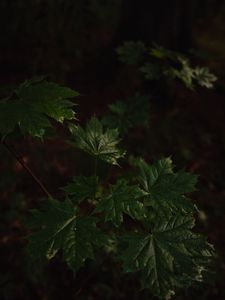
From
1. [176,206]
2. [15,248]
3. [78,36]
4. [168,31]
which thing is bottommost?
[15,248]

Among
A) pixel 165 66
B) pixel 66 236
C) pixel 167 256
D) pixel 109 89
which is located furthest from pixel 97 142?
pixel 109 89

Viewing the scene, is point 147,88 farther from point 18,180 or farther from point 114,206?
point 114,206

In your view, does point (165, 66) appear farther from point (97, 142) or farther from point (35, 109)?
point (35, 109)

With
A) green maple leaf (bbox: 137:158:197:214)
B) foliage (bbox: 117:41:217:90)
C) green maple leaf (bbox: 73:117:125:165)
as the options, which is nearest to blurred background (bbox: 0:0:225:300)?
foliage (bbox: 117:41:217:90)

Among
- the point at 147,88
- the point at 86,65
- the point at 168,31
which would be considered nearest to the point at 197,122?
the point at 147,88

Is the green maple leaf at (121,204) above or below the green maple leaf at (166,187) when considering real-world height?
below

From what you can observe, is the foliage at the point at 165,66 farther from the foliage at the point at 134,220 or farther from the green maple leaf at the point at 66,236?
the green maple leaf at the point at 66,236

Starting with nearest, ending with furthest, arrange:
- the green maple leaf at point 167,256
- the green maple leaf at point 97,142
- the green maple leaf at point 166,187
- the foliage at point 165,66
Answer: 1. the green maple leaf at point 167,256
2. the green maple leaf at point 166,187
3. the green maple leaf at point 97,142
4. the foliage at point 165,66

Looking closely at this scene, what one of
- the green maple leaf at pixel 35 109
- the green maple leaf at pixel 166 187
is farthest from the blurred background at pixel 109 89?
the green maple leaf at pixel 35 109
